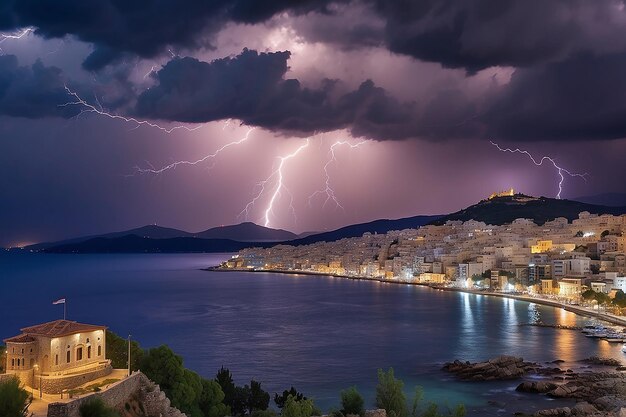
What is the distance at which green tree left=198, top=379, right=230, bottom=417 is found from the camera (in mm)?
14053

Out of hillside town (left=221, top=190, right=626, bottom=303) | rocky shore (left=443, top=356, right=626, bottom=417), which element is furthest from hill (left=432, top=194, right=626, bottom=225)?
rocky shore (left=443, top=356, right=626, bottom=417)

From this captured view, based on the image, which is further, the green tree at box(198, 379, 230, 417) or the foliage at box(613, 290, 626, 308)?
the foliage at box(613, 290, 626, 308)

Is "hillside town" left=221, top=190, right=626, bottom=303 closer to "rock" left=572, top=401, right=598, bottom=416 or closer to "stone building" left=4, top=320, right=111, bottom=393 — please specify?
"rock" left=572, top=401, right=598, bottom=416

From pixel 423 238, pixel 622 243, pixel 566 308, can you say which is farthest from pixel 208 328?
pixel 423 238

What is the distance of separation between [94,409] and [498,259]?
2269 inches

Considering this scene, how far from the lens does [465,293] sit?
57750 mm

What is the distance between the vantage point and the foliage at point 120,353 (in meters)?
13.8

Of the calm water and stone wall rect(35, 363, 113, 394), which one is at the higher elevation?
stone wall rect(35, 363, 113, 394)

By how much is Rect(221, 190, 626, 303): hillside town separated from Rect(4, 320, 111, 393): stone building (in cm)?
3807

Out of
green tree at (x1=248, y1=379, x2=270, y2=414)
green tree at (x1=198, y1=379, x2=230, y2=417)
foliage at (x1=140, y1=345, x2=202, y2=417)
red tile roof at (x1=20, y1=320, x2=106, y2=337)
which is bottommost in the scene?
green tree at (x1=248, y1=379, x2=270, y2=414)

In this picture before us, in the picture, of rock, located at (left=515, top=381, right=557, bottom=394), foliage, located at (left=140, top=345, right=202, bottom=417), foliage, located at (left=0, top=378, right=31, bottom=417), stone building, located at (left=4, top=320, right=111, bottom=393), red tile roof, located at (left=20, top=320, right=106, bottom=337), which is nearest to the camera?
foliage, located at (left=0, top=378, right=31, bottom=417)

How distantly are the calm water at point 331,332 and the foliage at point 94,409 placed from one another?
32.9 ft

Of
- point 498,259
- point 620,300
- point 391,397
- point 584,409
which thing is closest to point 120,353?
point 391,397

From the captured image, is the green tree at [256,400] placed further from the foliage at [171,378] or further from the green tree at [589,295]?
the green tree at [589,295]
